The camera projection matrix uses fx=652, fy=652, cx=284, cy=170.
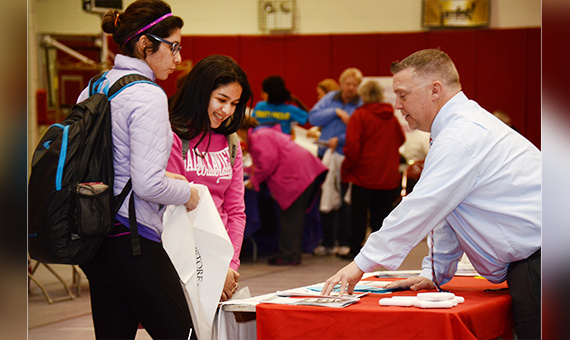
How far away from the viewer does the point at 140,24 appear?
181 centimetres

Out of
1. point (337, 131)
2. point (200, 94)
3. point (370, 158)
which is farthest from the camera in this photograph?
point (337, 131)

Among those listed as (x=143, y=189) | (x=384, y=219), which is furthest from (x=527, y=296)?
(x=143, y=189)

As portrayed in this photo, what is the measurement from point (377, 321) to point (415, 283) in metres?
0.44

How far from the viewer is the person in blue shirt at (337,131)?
6266 millimetres

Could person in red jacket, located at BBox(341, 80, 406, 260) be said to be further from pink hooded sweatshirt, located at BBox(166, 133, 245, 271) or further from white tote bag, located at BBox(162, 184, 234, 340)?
white tote bag, located at BBox(162, 184, 234, 340)

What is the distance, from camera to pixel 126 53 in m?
1.85

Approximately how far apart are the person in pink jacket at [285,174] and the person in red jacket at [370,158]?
1.23ft

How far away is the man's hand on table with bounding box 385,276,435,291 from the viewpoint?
1957 mm

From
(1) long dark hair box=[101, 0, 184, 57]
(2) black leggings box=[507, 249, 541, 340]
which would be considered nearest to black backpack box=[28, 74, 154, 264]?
(1) long dark hair box=[101, 0, 184, 57]

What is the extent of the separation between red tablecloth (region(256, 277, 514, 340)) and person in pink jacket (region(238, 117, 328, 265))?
3.84 metres

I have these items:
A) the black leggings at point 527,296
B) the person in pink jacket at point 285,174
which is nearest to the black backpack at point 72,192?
the black leggings at point 527,296

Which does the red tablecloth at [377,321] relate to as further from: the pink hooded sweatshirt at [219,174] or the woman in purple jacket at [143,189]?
the pink hooded sweatshirt at [219,174]

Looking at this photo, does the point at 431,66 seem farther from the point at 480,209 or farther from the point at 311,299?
the point at 311,299

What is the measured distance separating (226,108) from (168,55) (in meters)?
0.41
